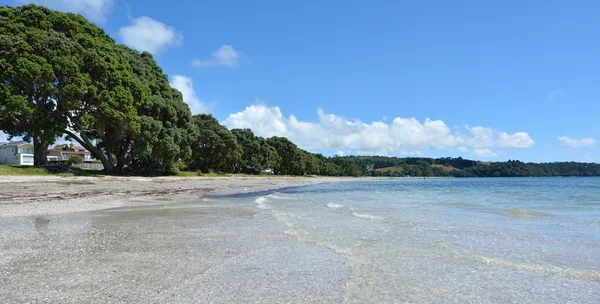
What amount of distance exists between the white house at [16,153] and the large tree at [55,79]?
45.3 metres

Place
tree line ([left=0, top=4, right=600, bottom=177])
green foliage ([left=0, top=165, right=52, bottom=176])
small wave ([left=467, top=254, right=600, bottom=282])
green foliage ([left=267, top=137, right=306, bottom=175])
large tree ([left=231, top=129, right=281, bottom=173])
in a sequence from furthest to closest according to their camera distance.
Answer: green foliage ([left=267, top=137, right=306, bottom=175]) < large tree ([left=231, top=129, right=281, bottom=173]) < tree line ([left=0, top=4, right=600, bottom=177]) < green foliage ([left=0, top=165, right=52, bottom=176]) < small wave ([left=467, top=254, right=600, bottom=282])

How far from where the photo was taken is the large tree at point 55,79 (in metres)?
31.6

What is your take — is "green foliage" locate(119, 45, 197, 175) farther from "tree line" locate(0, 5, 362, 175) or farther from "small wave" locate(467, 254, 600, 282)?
"small wave" locate(467, 254, 600, 282)

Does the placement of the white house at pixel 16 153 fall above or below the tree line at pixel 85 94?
below

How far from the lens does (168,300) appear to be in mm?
4680

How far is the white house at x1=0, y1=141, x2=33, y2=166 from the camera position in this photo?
74787 mm

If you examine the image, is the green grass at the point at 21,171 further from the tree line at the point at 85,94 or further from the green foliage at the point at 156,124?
the green foliage at the point at 156,124

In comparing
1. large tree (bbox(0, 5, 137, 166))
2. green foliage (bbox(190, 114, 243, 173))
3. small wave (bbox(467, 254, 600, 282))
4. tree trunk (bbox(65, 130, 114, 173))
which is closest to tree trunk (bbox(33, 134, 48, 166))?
Result: large tree (bbox(0, 5, 137, 166))

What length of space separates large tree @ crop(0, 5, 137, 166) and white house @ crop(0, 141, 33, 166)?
148 ft

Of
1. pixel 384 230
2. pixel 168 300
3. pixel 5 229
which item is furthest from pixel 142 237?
pixel 384 230

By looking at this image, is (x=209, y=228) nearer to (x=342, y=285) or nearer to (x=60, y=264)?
(x=60, y=264)

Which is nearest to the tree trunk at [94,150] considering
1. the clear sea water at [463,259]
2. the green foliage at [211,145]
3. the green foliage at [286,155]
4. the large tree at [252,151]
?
the green foliage at [211,145]

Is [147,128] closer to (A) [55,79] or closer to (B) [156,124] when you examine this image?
(B) [156,124]

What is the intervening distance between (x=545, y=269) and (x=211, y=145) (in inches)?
2565
